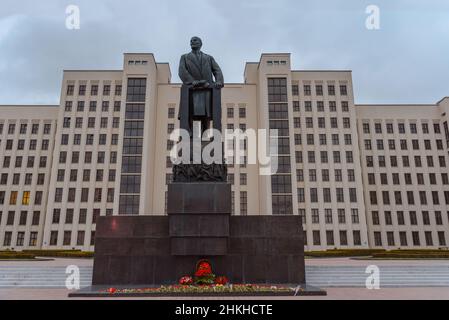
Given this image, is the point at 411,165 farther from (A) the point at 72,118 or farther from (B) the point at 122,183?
(A) the point at 72,118

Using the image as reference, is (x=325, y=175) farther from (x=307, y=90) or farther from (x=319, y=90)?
(x=307, y=90)

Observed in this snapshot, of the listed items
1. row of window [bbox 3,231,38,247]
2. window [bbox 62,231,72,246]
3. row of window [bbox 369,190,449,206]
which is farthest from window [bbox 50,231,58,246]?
row of window [bbox 369,190,449,206]

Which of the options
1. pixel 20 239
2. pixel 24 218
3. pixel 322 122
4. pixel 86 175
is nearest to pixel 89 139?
pixel 86 175

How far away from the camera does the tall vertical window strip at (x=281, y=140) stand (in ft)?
161

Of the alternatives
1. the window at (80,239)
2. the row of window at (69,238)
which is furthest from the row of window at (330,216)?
the window at (80,239)

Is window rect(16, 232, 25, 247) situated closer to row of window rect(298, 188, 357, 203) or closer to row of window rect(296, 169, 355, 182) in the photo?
row of window rect(298, 188, 357, 203)

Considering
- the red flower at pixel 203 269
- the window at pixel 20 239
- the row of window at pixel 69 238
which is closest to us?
the red flower at pixel 203 269

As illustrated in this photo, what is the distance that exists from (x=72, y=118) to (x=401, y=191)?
53.4 metres

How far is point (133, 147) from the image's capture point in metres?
51.2

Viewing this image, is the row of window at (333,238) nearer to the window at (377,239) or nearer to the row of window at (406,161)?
the window at (377,239)

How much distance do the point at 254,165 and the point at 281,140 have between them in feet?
18.4

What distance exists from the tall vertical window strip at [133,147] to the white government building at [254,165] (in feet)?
0.52
